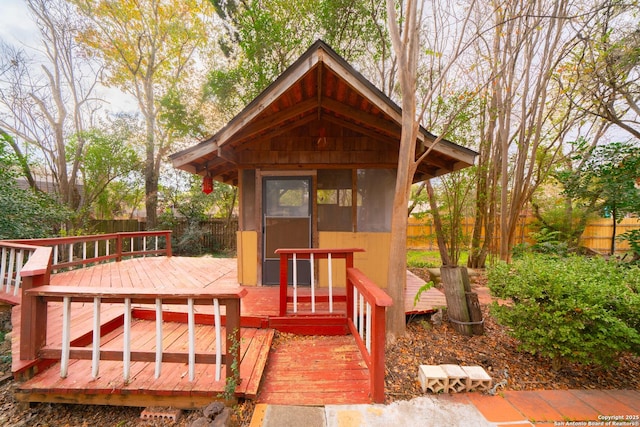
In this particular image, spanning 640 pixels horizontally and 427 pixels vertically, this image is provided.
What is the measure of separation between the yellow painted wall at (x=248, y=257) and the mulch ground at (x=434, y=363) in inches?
64.2

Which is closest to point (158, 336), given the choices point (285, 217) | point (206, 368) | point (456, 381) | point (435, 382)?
point (206, 368)

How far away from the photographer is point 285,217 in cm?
442

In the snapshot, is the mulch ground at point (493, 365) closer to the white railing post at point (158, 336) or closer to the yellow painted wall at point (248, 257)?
the white railing post at point (158, 336)

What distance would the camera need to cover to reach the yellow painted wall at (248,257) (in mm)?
4434

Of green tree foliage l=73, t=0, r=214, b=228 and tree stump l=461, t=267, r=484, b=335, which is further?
green tree foliage l=73, t=0, r=214, b=228

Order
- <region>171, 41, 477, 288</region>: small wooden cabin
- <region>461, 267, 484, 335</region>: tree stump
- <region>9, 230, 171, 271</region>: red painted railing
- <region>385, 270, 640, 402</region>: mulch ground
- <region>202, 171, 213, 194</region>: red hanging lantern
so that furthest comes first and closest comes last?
<region>9, 230, 171, 271</region>: red painted railing < <region>202, 171, 213, 194</region>: red hanging lantern < <region>171, 41, 477, 288</region>: small wooden cabin < <region>461, 267, 484, 335</region>: tree stump < <region>385, 270, 640, 402</region>: mulch ground

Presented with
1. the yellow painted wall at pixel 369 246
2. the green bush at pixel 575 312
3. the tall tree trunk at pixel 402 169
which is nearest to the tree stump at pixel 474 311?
the green bush at pixel 575 312

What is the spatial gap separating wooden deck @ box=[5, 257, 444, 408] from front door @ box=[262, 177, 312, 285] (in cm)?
64

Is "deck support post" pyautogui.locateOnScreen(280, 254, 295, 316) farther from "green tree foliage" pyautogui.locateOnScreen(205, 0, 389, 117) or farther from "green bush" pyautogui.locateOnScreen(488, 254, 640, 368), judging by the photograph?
"green tree foliage" pyautogui.locateOnScreen(205, 0, 389, 117)

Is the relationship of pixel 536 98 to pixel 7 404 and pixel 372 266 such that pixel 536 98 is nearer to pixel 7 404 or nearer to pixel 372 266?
pixel 372 266

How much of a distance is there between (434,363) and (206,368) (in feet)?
7.35

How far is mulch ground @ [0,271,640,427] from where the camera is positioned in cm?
208

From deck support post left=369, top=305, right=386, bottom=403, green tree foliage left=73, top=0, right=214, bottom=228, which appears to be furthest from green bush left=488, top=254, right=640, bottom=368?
green tree foliage left=73, top=0, right=214, bottom=228

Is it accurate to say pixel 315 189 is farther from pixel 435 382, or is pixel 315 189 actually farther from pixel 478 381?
pixel 478 381
